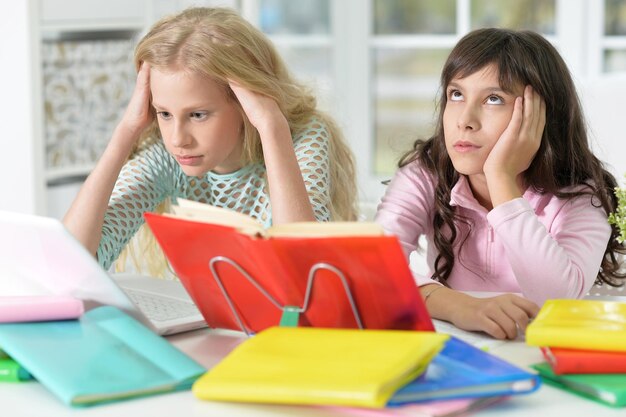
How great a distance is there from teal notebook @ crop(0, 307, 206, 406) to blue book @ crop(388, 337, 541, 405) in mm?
249

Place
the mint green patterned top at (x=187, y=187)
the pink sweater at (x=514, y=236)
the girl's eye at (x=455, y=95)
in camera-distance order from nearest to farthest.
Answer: the pink sweater at (x=514, y=236) < the girl's eye at (x=455, y=95) < the mint green patterned top at (x=187, y=187)

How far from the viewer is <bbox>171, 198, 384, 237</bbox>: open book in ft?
3.54

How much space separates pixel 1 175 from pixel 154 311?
1812mm

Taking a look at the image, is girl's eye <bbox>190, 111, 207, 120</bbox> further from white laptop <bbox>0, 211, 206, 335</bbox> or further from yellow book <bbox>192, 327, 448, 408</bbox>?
yellow book <bbox>192, 327, 448, 408</bbox>

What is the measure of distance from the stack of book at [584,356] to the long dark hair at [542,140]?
0.65m

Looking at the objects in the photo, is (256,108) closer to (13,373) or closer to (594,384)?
(13,373)

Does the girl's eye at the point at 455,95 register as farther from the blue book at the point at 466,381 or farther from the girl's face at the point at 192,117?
the blue book at the point at 466,381

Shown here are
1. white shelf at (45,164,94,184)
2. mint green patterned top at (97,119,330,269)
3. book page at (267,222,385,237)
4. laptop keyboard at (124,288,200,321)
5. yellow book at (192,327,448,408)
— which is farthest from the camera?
white shelf at (45,164,94,184)

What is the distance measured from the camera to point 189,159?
1.71 metres

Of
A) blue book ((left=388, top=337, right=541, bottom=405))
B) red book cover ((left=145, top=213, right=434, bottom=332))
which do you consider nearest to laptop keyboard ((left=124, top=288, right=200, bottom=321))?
red book cover ((left=145, top=213, right=434, bottom=332))

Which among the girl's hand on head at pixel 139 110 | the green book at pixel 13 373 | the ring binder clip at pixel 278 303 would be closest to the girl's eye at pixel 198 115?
the girl's hand on head at pixel 139 110

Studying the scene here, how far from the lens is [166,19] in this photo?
6.15 ft

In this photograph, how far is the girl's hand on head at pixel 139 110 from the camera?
1.80m

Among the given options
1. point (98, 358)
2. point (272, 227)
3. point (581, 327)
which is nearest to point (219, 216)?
point (272, 227)
